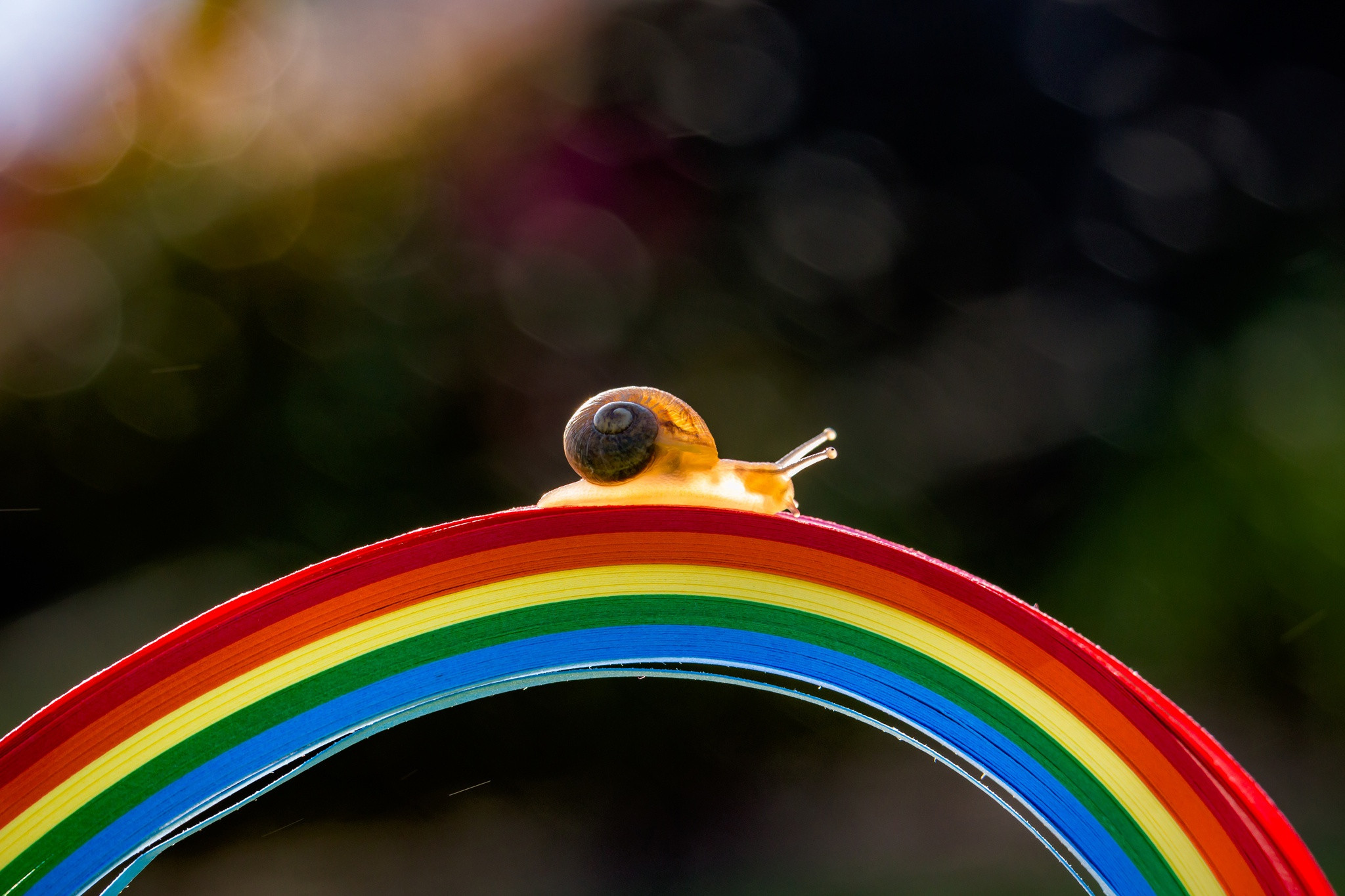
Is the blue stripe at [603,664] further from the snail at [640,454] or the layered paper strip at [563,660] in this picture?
the snail at [640,454]

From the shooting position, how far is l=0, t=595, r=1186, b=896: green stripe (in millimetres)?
894

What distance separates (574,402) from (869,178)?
1902mm

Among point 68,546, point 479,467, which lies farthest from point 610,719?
point 68,546

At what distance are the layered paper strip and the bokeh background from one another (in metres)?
3.01

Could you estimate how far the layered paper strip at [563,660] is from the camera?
88 centimetres

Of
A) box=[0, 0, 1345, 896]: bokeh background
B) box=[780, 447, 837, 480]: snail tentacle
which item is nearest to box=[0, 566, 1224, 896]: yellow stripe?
box=[780, 447, 837, 480]: snail tentacle

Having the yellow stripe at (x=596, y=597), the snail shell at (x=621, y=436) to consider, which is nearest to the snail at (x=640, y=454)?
the snail shell at (x=621, y=436)

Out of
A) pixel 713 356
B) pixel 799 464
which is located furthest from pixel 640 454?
pixel 713 356

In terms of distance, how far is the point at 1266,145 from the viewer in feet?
12.8

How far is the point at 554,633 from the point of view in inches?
38.6

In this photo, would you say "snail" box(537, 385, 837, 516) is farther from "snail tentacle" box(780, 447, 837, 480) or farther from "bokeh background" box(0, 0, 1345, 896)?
"bokeh background" box(0, 0, 1345, 896)

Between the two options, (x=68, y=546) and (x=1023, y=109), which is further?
(x=1023, y=109)

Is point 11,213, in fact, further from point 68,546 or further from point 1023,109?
point 1023,109

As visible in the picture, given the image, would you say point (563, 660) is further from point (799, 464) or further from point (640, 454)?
point (799, 464)
